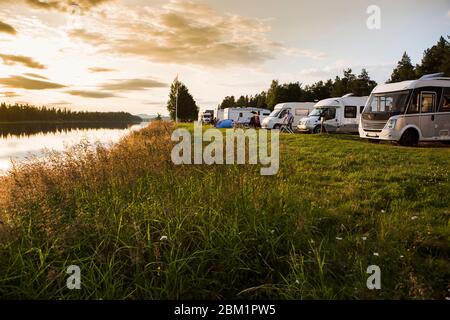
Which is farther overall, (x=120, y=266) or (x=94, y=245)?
(x=94, y=245)

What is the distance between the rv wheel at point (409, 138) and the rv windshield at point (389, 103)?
1061 millimetres

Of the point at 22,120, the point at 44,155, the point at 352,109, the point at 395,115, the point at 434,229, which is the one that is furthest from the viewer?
the point at 22,120

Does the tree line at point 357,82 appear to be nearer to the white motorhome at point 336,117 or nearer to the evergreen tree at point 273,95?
the evergreen tree at point 273,95

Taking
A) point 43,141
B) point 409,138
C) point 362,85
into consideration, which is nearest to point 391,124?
point 409,138

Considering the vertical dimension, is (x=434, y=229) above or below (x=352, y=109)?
below

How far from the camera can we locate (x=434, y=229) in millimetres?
5062

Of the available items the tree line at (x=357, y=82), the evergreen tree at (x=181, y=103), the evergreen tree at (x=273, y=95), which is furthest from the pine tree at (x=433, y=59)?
the evergreen tree at (x=181, y=103)

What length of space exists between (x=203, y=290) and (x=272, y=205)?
2007mm

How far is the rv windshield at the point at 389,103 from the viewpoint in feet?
52.2

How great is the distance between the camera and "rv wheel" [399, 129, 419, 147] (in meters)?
15.8
